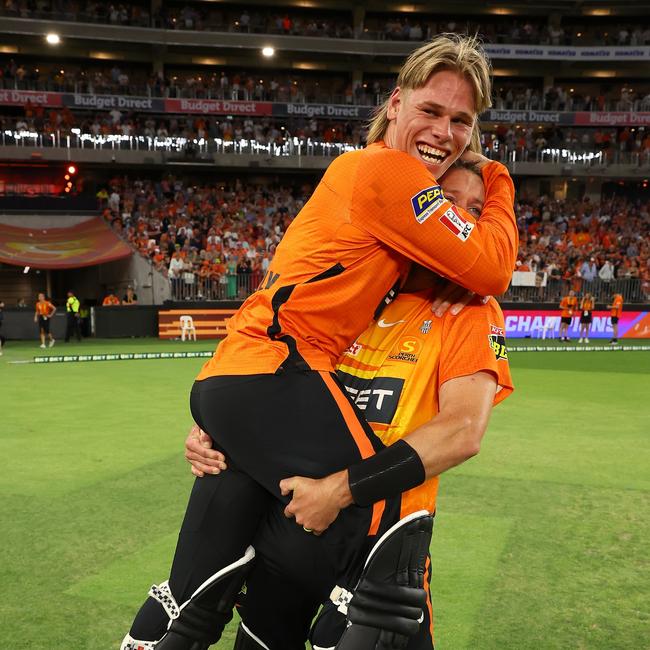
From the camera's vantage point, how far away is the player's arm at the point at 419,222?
7.35 ft

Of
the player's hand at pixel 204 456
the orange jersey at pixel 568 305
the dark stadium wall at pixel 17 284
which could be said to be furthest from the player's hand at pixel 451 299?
the dark stadium wall at pixel 17 284

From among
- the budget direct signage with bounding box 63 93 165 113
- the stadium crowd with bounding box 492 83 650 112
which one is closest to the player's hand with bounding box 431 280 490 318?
the budget direct signage with bounding box 63 93 165 113

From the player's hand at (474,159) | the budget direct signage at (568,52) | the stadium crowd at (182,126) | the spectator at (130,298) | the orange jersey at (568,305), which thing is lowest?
the spectator at (130,298)

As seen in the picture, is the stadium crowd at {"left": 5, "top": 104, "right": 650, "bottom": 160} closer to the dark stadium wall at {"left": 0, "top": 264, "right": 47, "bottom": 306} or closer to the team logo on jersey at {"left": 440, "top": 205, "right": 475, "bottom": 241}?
the dark stadium wall at {"left": 0, "top": 264, "right": 47, "bottom": 306}

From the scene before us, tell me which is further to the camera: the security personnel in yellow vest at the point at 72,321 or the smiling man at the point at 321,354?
the security personnel in yellow vest at the point at 72,321

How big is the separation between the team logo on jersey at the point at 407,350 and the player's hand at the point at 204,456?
66 centimetres

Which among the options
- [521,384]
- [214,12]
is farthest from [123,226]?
[521,384]

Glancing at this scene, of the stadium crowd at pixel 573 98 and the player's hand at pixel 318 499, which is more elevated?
the stadium crowd at pixel 573 98

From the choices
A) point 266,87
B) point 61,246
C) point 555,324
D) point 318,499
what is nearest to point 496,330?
point 318,499

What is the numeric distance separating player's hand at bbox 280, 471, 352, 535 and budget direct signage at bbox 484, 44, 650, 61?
134ft

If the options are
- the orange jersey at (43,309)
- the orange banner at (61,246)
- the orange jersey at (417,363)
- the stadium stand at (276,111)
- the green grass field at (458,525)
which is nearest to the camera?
the orange jersey at (417,363)

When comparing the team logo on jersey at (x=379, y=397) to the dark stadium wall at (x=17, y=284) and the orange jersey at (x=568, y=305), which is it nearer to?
the orange jersey at (x=568, y=305)

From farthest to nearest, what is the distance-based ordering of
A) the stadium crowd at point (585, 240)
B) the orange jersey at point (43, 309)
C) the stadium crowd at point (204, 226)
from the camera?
the stadium crowd at point (585, 240) < the stadium crowd at point (204, 226) < the orange jersey at point (43, 309)

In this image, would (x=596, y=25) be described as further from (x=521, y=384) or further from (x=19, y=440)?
(x=19, y=440)
